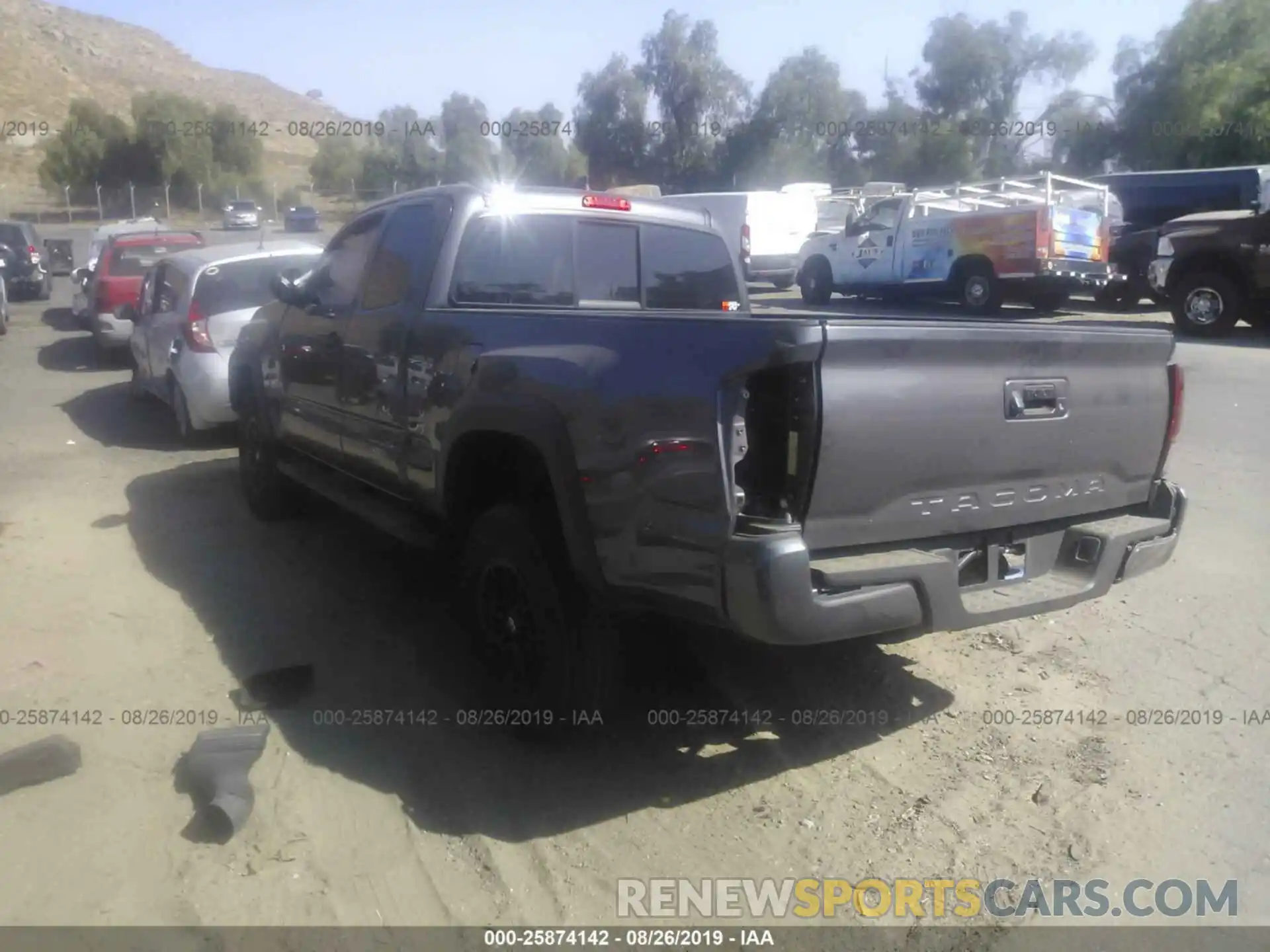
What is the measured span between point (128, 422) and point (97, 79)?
90.0 metres

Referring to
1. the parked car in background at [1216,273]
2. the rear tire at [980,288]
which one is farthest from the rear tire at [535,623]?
the rear tire at [980,288]

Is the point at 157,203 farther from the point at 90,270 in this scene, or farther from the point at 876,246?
the point at 876,246

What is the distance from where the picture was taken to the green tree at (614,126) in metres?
51.4

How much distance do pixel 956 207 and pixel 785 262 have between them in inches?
228

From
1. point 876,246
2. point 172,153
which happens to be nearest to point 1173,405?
point 876,246

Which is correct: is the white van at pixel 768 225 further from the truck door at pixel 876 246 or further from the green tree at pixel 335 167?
the green tree at pixel 335 167

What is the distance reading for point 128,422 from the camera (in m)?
10.6

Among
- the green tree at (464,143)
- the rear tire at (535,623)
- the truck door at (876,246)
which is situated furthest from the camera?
the green tree at (464,143)

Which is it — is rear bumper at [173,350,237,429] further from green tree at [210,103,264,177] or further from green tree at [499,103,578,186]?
green tree at [210,103,264,177]

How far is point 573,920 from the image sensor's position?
10.4 ft

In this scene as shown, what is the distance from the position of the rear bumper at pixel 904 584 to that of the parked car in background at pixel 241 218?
4422 centimetres

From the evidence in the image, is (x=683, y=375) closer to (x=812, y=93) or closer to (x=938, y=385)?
(x=938, y=385)

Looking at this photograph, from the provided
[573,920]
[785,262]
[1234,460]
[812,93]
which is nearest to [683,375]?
[573,920]

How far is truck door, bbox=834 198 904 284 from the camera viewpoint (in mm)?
18984
